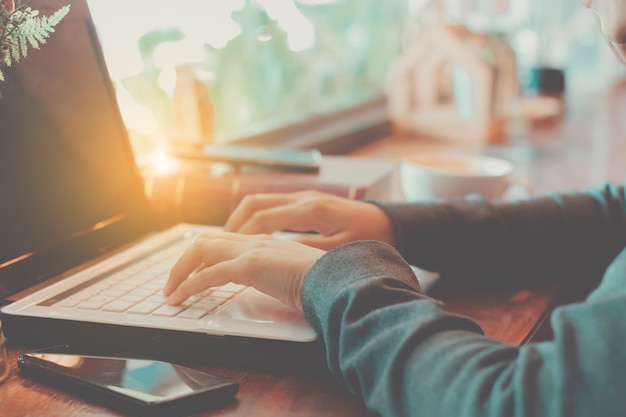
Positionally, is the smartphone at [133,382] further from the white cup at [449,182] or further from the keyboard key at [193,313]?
the white cup at [449,182]

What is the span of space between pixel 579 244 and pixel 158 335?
57cm

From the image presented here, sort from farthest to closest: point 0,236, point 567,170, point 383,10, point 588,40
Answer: point 588,40 → point 383,10 → point 567,170 → point 0,236

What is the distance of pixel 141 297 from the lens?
0.61 m

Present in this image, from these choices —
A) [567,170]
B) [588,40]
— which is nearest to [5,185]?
[567,170]

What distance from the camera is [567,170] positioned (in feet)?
5.12

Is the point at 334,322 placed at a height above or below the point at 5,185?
below

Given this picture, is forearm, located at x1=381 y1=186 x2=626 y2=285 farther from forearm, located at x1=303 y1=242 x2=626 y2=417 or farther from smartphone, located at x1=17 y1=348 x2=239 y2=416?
smartphone, located at x1=17 y1=348 x2=239 y2=416

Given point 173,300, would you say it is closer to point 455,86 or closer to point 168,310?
point 168,310

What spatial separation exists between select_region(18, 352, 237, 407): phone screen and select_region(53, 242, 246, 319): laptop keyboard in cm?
7

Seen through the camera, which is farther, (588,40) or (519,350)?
(588,40)

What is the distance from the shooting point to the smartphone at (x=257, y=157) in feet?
3.22

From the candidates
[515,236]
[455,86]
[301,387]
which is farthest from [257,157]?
[455,86]

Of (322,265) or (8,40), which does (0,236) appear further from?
(322,265)

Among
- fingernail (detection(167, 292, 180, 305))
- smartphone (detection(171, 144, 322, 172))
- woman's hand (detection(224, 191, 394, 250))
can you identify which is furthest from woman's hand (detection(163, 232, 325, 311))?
smartphone (detection(171, 144, 322, 172))
